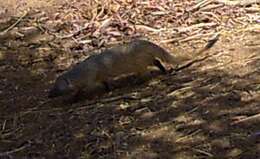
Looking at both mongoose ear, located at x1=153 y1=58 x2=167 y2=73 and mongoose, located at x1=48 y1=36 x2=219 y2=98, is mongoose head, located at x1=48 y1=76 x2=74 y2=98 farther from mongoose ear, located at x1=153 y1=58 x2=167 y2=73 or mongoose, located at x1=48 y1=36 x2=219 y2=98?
mongoose ear, located at x1=153 y1=58 x2=167 y2=73

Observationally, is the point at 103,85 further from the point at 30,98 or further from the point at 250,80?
the point at 250,80

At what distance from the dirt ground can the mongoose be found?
0.34ft

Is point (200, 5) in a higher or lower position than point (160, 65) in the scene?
higher

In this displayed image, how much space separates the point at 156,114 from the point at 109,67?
31.9 inches

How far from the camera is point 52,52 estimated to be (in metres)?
5.57

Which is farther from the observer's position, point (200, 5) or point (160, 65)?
point (200, 5)

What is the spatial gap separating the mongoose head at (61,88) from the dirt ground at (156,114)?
0.07m

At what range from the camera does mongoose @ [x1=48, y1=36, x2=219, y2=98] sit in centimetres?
452

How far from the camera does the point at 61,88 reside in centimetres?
447

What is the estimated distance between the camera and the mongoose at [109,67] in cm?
452

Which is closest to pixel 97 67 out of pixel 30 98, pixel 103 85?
pixel 103 85

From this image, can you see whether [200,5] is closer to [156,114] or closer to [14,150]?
[156,114]

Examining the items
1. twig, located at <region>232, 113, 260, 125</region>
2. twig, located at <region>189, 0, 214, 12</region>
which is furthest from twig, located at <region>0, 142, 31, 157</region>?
twig, located at <region>189, 0, 214, 12</region>

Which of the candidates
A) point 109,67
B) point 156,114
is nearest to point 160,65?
point 109,67
